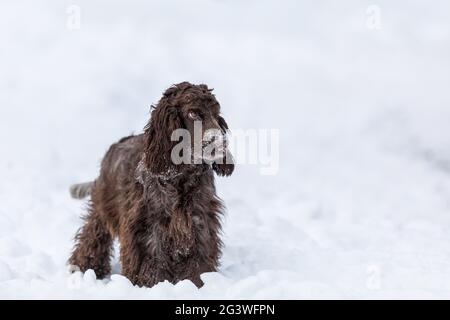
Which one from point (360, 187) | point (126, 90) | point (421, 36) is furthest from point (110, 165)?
point (421, 36)

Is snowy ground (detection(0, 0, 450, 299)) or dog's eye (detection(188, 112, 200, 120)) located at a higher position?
snowy ground (detection(0, 0, 450, 299))

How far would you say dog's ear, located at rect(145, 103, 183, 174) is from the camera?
201 inches

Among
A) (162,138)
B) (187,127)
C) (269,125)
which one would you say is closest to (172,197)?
(162,138)

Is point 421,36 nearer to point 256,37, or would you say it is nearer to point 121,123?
point 256,37

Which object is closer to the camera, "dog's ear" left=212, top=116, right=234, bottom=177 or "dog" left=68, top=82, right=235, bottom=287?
"dog" left=68, top=82, right=235, bottom=287

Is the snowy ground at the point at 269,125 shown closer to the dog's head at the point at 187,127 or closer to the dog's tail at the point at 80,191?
the dog's tail at the point at 80,191

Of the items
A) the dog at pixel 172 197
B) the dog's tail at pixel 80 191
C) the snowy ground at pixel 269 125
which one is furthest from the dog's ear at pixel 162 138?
the dog's tail at pixel 80 191

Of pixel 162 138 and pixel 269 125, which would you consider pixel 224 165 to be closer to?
pixel 162 138

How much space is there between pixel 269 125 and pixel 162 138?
7.78 metres

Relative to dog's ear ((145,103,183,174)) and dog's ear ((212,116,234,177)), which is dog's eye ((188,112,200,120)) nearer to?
dog's ear ((145,103,183,174))

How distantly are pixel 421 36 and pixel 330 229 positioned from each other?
7.07m

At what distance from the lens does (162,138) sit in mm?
5164

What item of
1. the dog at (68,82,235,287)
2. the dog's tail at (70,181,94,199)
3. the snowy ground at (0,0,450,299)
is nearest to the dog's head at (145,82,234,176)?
the dog at (68,82,235,287)
